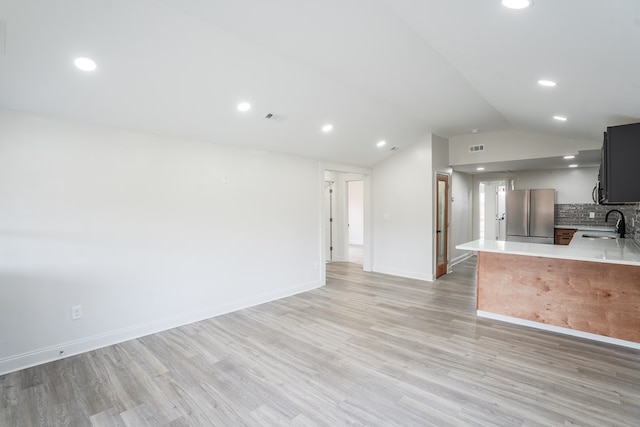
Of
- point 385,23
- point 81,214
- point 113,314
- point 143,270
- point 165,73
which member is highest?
point 385,23

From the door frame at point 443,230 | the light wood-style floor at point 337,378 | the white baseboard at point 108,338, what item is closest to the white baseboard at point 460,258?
the door frame at point 443,230

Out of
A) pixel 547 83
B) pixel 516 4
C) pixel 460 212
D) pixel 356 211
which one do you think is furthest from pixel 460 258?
pixel 516 4

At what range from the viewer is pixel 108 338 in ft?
10.8

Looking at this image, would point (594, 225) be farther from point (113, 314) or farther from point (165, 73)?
point (113, 314)

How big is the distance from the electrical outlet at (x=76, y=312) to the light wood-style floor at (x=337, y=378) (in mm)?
386

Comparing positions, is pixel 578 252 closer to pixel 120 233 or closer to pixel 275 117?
pixel 275 117

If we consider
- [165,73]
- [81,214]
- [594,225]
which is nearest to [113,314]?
[81,214]

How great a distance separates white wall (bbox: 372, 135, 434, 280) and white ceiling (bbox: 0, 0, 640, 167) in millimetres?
1981

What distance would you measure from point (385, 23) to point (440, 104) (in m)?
2.17

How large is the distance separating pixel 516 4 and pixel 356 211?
9856 millimetres

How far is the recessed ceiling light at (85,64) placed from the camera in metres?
2.34

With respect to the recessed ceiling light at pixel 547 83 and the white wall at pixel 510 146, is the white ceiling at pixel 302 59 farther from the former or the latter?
the white wall at pixel 510 146

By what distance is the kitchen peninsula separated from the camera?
3.24 meters

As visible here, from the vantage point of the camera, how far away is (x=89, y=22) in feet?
6.64
